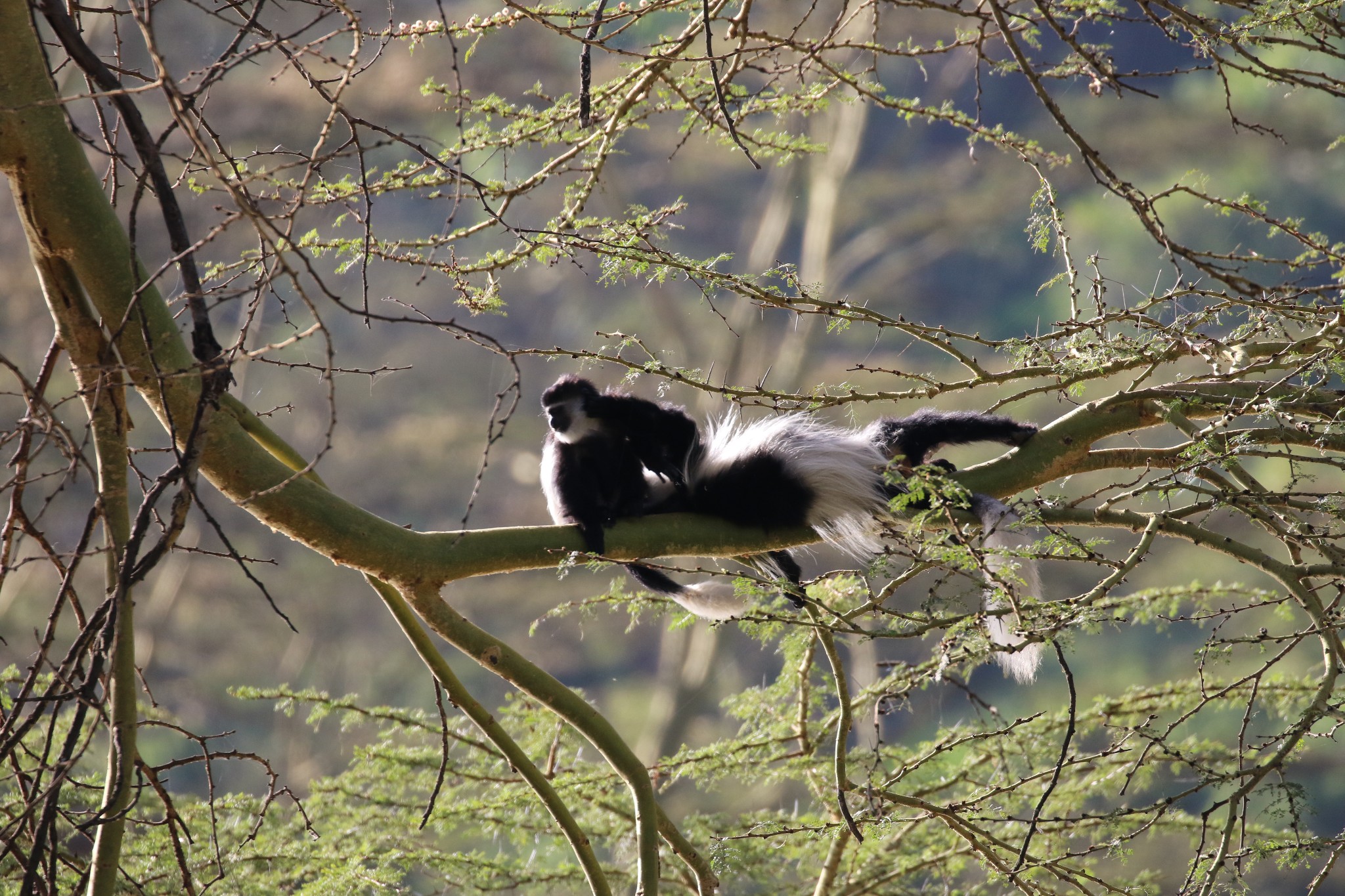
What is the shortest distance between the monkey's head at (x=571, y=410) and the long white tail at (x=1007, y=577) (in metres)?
1.01

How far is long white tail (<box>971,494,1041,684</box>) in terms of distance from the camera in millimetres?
1563

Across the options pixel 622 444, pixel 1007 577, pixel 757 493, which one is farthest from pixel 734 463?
pixel 1007 577

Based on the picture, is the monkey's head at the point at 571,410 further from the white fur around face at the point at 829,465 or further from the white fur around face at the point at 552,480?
the white fur around face at the point at 829,465

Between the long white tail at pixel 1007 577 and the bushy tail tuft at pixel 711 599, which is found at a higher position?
the bushy tail tuft at pixel 711 599

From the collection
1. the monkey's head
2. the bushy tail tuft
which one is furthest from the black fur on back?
the monkey's head

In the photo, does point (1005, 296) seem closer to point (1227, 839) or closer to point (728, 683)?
point (728, 683)

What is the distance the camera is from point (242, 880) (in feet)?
7.82

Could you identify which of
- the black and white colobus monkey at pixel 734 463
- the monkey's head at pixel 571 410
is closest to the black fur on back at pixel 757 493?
the black and white colobus monkey at pixel 734 463

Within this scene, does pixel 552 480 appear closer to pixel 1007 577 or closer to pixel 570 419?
pixel 570 419

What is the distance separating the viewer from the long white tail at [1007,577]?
156 cm

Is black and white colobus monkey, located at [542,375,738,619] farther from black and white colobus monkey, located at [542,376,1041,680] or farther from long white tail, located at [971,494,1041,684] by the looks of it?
long white tail, located at [971,494,1041,684]

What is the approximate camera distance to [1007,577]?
5.22ft

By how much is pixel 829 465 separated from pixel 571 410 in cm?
64

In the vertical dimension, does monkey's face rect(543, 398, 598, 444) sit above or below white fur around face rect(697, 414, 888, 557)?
above
